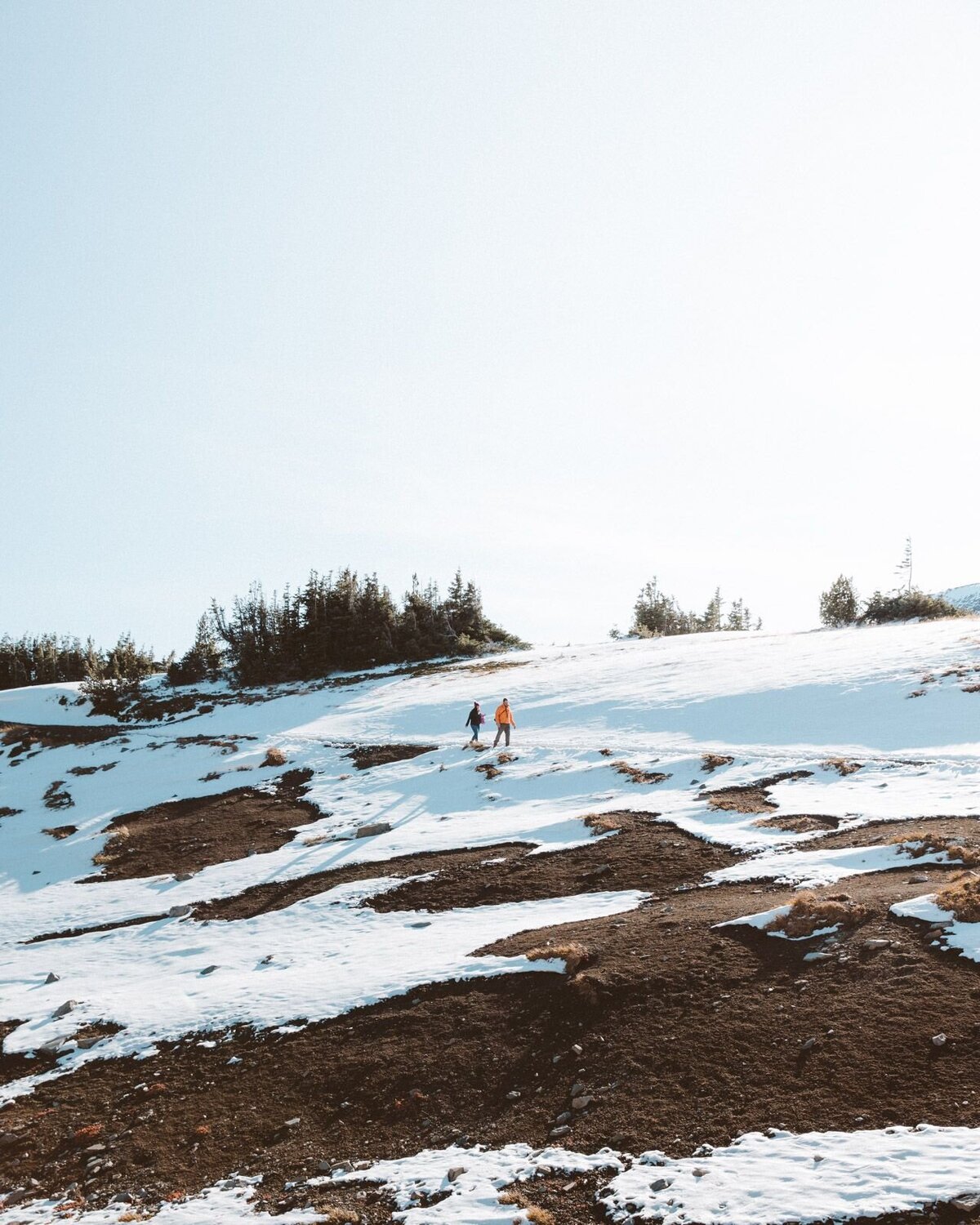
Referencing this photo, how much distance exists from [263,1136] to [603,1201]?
420 centimetres

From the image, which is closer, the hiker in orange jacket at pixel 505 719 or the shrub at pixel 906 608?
the hiker in orange jacket at pixel 505 719

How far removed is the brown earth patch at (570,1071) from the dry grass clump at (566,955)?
164mm

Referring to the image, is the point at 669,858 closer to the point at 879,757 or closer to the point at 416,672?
the point at 879,757

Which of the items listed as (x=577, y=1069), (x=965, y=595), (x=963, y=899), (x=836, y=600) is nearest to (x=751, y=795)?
(x=963, y=899)

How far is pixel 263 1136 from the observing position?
822 cm

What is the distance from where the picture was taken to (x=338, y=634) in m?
61.2

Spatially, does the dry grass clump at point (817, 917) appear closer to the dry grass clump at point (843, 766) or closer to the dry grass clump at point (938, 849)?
the dry grass clump at point (938, 849)

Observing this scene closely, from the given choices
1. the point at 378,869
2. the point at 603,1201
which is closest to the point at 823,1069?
the point at 603,1201

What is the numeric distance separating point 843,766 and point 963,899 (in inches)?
477

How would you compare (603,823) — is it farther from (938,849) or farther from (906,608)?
(906,608)

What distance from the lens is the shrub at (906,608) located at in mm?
48594

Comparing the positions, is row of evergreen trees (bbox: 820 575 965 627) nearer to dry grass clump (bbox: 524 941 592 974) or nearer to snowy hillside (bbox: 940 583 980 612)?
dry grass clump (bbox: 524 941 592 974)

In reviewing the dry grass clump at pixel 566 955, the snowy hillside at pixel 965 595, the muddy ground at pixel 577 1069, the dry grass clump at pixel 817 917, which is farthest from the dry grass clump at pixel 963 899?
the snowy hillside at pixel 965 595

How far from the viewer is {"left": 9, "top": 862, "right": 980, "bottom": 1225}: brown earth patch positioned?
277 inches
